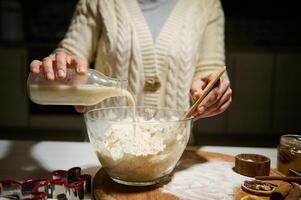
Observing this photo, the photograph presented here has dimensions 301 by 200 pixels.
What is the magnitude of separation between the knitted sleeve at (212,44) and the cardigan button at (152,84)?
0.15m

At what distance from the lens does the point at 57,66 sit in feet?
2.49

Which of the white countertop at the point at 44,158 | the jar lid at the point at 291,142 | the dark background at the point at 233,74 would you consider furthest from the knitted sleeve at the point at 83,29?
the dark background at the point at 233,74

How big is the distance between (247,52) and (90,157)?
85.8 inches

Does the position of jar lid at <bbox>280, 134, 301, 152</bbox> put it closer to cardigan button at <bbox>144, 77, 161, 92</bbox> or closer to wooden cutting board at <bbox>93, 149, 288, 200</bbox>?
wooden cutting board at <bbox>93, 149, 288, 200</bbox>

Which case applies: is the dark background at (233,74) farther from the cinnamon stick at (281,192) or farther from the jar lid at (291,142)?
the cinnamon stick at (281,192)

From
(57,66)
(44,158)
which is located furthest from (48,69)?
(44,158)

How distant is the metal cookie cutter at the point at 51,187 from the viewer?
64 cm

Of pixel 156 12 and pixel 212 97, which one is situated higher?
pixel 156 12

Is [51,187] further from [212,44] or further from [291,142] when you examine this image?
[212,44]

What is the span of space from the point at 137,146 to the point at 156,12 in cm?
70

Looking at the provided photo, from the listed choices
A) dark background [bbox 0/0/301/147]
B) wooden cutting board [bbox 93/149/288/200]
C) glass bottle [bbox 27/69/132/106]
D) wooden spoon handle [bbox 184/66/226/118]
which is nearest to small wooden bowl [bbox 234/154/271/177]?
wooden cutting board [bbox 93/149/288/200]

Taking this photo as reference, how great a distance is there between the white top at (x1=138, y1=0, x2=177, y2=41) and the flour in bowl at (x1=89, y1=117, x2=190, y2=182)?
0.59m

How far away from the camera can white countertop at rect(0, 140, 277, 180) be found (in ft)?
2.94

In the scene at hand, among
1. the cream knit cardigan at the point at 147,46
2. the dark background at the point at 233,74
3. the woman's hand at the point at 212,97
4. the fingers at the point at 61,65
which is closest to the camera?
the fingers at the point at 61,65
